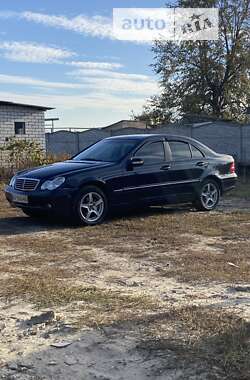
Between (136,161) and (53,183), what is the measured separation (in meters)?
1.63

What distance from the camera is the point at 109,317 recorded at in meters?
4.27

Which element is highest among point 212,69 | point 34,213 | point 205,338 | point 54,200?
point 212,69

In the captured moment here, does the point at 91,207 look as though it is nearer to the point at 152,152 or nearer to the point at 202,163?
the point at 152,152

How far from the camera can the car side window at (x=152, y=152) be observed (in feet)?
31.4

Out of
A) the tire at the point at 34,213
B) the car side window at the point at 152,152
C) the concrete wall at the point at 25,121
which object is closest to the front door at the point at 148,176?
the car side window at the point at 152,152

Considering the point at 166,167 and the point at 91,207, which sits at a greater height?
the point at 166,167

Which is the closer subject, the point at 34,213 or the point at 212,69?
the point at 34,213

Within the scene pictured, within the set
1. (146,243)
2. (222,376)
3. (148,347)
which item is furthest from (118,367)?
(146,243)

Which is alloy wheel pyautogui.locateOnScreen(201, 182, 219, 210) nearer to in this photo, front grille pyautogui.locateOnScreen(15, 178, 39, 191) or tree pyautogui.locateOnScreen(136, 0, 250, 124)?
front grille pyautogui.locateOnScreen(15, 178, 39, 191)

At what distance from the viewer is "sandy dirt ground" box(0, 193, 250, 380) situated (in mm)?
3400

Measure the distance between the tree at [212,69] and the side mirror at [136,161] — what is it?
2554 centimetres

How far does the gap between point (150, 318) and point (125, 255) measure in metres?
2.53

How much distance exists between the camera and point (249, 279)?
5.48 m

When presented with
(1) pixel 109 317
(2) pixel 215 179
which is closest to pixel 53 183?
(2) pixel 215 179
